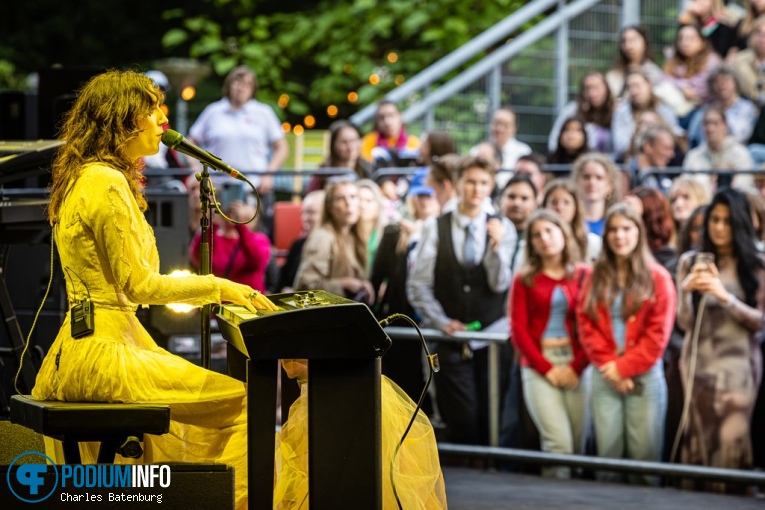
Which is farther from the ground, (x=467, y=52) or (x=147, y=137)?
(x=467, y=52)

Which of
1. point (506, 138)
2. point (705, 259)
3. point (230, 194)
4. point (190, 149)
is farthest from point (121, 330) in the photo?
point (506, 138)

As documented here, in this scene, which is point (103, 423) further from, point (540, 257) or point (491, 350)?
point (540, 257)

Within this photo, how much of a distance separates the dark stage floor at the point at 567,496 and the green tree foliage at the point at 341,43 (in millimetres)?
8429

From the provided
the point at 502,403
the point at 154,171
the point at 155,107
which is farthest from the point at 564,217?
the point at 155,107

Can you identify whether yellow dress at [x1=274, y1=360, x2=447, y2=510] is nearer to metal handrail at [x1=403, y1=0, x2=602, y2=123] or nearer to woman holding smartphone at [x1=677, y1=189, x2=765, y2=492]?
woman holding smartphone at [x1=677, y1=189, x2=765, y2=492]

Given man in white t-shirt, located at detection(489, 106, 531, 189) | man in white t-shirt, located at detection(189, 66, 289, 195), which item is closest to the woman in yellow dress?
man in white t-shirt, located at detection(489, 106, 531, 189)

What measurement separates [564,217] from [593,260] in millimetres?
358

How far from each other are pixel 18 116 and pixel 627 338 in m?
3.84

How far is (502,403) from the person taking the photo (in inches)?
325

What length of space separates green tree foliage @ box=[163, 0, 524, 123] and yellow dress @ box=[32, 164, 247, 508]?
35.8ft

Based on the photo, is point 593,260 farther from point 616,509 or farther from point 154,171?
point 154,171

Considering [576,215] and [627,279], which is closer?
[627,279]

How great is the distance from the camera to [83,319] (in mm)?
4668

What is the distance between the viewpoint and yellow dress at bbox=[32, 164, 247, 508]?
4.61m
